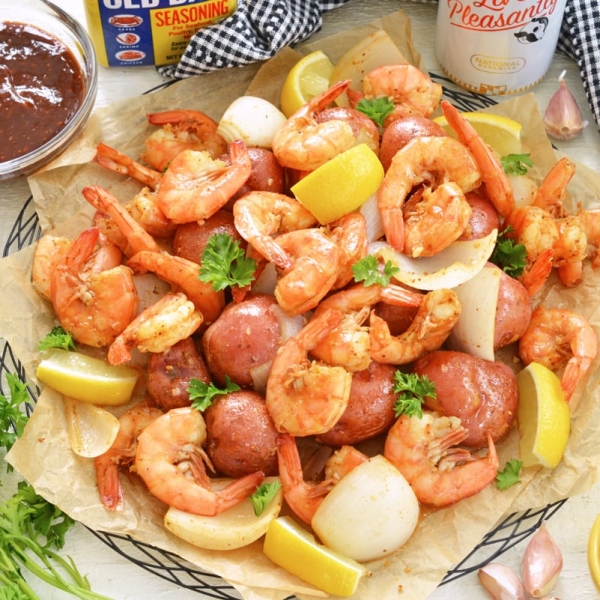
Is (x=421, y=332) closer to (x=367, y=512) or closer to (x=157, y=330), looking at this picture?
(x=367, y=512)

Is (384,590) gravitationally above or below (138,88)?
below

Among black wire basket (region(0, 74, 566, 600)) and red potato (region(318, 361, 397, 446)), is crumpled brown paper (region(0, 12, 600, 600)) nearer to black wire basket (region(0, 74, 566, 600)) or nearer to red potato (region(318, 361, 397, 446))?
black wire basket (region(0, 74, 566, 600))

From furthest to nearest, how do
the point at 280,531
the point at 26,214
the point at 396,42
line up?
the point at 396,42 → the point at 26,214 → the point at 280,531

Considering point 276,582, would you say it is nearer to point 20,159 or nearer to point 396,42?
point 20,159

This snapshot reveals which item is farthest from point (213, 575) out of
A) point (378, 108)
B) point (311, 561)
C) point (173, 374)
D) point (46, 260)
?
point (378, 108)

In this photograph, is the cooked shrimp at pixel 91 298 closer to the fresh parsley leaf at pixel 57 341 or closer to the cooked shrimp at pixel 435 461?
the fresh parsley leaf at pixel 57 341

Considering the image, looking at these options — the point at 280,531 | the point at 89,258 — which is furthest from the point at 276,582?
the point at 89,258
